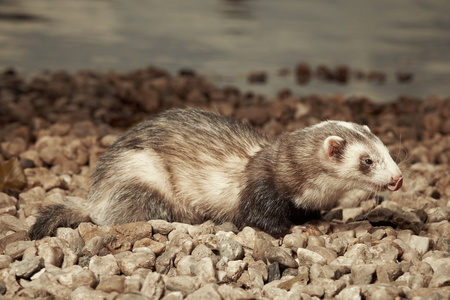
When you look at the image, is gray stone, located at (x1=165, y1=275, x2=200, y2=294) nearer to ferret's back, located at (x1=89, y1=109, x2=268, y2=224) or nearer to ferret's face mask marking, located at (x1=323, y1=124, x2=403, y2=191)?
ferret's back, located at (x1=89, y1=109, x2=268, y2=224)

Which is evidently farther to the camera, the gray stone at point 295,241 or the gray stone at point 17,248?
the gray stone at point 295,241

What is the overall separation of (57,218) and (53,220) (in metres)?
0.04

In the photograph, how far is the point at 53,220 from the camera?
11.3ft

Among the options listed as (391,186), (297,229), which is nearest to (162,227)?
(297,229)

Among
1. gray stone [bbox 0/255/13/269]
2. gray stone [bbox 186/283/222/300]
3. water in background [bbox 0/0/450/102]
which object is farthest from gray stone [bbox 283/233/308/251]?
water in background [bbox 0/0/450/102]

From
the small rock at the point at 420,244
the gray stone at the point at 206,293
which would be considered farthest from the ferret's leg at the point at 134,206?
the small rock at the point at 420,244

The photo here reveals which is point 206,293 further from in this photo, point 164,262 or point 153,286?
point 164,262

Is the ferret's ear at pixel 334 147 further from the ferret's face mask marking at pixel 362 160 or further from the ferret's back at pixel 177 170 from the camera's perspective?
the ferret's back at pixel 177 170

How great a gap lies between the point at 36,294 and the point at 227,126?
1.80 m

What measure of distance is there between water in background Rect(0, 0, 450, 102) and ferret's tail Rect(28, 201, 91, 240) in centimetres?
668

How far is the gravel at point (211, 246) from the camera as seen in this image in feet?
8.91

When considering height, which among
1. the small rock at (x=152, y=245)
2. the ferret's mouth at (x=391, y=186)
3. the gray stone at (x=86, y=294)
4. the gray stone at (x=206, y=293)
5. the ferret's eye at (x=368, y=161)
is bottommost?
the small rock at (x=152, y=245)

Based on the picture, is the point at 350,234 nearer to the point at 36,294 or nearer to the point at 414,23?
the point at 36,294

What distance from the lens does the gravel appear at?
2717 millimetres
